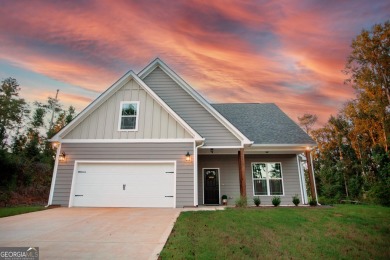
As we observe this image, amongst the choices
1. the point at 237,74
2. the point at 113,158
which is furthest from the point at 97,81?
the point at 237,74

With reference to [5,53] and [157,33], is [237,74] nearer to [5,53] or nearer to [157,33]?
[157,33]

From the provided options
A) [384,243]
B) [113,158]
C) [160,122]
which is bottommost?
[384,243]

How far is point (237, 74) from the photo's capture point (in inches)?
611

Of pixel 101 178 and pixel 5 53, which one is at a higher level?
pixel 5 53

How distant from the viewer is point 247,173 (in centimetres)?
1317

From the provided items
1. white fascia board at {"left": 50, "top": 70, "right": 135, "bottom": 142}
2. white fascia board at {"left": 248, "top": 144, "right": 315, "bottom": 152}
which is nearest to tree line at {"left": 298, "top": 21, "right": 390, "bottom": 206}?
white fascia board at {"left": 248, "top": 144, "right": 315, "bottom": 152}

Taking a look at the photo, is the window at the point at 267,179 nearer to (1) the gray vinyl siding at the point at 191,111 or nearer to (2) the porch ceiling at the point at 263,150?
(2) the porch ceiling at the point at 263,150

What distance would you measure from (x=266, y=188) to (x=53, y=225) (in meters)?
10.6

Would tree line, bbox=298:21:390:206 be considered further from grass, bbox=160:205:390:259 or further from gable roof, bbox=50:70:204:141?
gable roof, bbox=50:70:204:141

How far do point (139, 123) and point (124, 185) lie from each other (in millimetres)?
2990

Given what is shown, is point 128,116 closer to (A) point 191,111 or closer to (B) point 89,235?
(A) point 191,111

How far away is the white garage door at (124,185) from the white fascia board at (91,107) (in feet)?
5.74

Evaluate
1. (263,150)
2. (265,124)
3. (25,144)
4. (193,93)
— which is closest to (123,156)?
(193,93)

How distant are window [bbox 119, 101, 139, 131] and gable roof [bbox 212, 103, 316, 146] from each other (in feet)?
21.3
